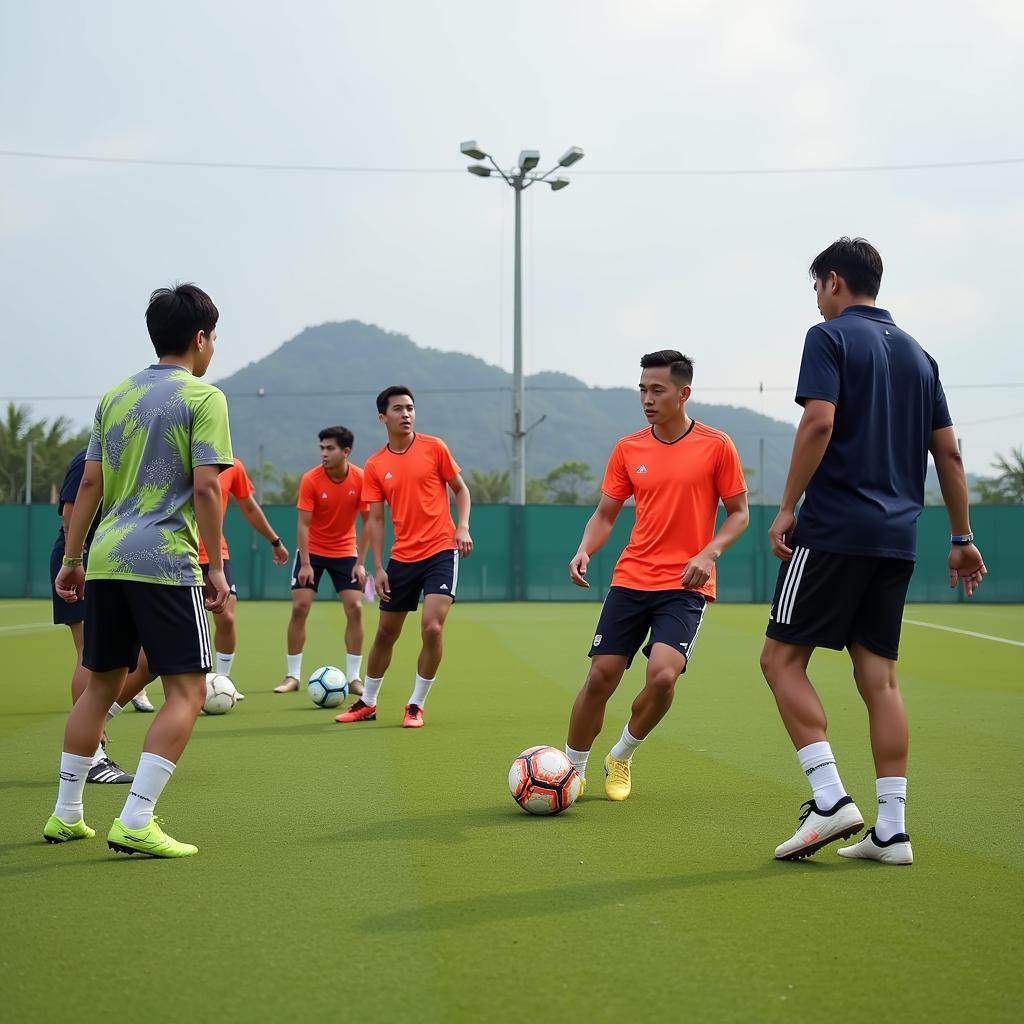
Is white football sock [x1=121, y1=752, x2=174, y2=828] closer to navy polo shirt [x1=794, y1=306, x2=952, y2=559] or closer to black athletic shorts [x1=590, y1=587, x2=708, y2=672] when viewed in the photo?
black athletic shorts [x1=590, y1=587, x2=708, y2=672]

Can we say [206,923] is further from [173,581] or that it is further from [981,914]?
[981,914]

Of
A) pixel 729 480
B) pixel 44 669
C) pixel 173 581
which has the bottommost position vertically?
pixel 44 669

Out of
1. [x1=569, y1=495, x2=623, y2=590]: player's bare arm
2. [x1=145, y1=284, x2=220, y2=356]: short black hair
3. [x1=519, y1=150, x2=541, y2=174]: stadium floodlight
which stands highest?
[x1=519, y1=150, x2=541, y2=174]: stadium floodlight

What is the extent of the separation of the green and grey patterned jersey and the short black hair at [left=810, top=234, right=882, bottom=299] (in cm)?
254

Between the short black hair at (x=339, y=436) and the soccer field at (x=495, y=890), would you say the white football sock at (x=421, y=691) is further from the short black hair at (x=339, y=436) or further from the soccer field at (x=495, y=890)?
the short black hair at (x=339, y=436)

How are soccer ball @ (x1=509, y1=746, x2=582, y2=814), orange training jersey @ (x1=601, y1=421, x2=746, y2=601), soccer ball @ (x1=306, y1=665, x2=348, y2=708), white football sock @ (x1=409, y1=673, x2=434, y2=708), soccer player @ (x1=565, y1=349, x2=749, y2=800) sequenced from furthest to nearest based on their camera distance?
soccer ball @ (x1=306, y1=665, x2=348, y2=708) → white football sock @ (x1=409, y1=673, x2=434, y2=708) → orange training jersey @ (x1=601, y1=421, x2=746, y2=601) → soccer player @ (x1=565, y1=349, x2=749, y2=800) → soccer ball @ (x1=509, y1=746, x2=582, y2=814)

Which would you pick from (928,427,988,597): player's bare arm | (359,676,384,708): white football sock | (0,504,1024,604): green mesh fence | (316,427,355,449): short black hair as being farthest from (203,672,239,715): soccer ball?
(0,504,1024,604): green mesh fence

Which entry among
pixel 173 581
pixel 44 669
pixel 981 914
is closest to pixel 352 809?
pixel 173 581

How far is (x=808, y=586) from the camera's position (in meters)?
4.98

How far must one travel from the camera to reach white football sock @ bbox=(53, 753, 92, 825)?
521 cm

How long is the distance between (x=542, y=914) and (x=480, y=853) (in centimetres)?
97

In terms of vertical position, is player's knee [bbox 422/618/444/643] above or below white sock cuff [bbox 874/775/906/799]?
above

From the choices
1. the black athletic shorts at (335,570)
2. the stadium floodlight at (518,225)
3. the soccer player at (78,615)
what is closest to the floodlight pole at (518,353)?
the stadium floodlight at (518,225)

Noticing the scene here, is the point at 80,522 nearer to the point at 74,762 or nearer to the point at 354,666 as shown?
the point at 74,762
